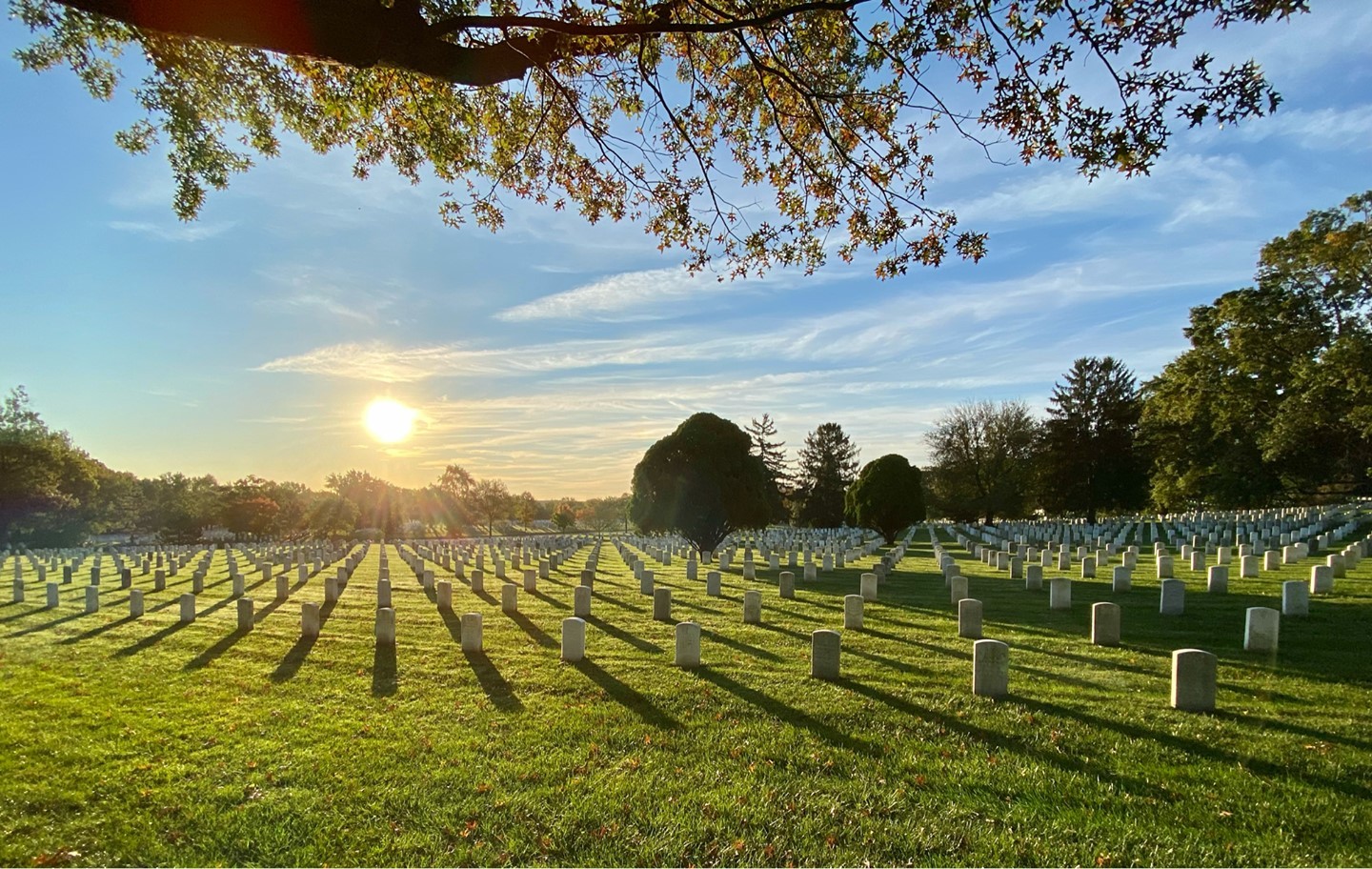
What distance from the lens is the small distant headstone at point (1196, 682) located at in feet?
21.1

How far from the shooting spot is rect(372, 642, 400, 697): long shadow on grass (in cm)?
830

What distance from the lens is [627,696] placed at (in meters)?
7.76

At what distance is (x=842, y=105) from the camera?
7.87 metres

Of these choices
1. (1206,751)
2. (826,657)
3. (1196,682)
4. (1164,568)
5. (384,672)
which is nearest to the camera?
(1206,751)

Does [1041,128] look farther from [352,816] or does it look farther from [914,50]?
[352,816]

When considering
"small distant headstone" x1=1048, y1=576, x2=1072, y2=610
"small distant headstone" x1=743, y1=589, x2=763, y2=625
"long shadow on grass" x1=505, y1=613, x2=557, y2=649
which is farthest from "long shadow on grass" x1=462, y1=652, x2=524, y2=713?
"small distant headstone" x1=1048, y1=576, x2=1072, y2=610

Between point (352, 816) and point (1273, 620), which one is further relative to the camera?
point (1273, 620)

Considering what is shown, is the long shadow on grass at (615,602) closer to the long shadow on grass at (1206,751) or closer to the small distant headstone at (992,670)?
the small distant headstone at (992,670)

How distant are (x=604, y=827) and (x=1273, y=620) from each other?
9.06 m

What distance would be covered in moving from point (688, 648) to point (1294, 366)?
2953 centimetres

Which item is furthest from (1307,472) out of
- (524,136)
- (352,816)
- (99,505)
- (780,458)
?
(99,505)

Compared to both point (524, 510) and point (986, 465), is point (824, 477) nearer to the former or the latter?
point (986, 465)

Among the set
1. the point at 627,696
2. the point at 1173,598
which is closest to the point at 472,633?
the point at 627,696

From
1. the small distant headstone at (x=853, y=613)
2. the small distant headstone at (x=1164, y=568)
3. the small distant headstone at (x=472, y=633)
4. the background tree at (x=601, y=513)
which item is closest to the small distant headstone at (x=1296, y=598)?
the small distant headstone at (x=1164, y=568)
